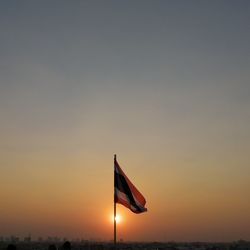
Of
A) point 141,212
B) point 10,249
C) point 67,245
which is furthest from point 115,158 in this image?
point 67,245

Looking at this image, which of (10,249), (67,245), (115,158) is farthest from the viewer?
(67,245)

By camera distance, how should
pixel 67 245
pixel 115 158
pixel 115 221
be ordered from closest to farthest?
pixel 115 221 → pixel 115 158 → pixel 67 245

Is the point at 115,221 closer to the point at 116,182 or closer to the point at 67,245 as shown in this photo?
the point at 116,182

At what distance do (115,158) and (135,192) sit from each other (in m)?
2.17

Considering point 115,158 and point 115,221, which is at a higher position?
point 115,158

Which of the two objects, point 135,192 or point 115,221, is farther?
point 135,192

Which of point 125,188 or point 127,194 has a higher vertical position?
point 125,188

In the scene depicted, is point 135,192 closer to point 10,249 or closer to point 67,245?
point 10,249

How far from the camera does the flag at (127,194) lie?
22.8 m

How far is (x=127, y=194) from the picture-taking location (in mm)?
23094

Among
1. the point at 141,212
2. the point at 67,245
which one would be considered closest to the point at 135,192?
the point at 141,212

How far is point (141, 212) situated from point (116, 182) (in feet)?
6.72

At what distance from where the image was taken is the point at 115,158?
22.5m

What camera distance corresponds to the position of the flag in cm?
2278
